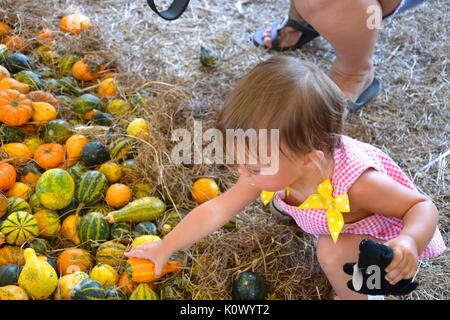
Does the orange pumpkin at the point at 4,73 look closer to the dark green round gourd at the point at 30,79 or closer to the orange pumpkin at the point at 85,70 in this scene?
the dark green round gourd at the point at 30,79

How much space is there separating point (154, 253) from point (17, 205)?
0.58m

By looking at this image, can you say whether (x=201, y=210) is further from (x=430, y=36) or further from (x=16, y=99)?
(x=430, y=36)

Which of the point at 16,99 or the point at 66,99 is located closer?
the point at 16,99

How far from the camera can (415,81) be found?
3.00 m

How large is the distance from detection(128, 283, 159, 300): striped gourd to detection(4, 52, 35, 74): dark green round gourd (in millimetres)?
1376

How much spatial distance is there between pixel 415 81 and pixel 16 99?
2055 mm

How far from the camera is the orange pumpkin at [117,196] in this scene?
2.15 m

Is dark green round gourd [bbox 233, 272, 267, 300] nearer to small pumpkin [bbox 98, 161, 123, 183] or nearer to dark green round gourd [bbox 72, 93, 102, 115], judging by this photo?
small pumpkin [bbox 98, 161, 123, 183]

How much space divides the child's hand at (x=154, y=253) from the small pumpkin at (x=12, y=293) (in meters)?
0.35

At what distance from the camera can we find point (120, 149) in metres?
2.31

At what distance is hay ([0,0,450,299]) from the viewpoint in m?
2.03

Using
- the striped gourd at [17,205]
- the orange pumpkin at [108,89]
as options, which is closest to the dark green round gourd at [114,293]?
the striped gourd at [17,205]

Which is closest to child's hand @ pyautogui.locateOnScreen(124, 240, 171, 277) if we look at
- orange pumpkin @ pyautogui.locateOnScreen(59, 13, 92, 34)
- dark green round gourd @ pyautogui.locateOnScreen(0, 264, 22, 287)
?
dark green round gourd @ pyautogui.locateOnScreen(0, 264, 22, 287)
